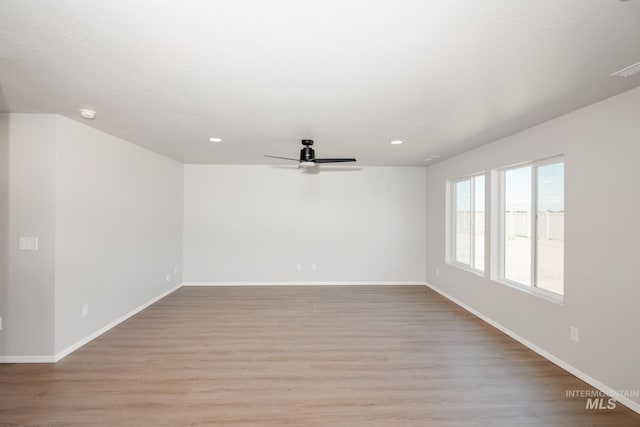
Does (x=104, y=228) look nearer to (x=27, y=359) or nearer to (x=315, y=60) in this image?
(x=27, y=359)

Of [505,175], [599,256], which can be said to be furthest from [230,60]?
[505,175]

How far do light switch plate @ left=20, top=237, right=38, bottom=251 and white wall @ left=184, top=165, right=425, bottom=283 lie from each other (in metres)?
3.06

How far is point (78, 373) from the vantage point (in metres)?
2.64

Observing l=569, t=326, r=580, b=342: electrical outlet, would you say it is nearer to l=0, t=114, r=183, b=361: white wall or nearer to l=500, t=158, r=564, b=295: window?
l=500, t=158, r=564, b=295: window

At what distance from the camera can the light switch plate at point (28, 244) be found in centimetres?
278

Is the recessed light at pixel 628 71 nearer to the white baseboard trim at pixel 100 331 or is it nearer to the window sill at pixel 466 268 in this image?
the window sill at pixel 466 268

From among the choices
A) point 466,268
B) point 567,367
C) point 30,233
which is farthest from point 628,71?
point 30,233

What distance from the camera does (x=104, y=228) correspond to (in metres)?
3.52

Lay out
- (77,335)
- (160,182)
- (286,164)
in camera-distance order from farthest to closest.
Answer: (286,164), (160,182), (77,335)

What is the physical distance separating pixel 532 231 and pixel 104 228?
5239mm

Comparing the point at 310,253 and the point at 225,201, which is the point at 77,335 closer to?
the point at 225,201

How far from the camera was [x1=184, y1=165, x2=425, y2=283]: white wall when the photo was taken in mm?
5871

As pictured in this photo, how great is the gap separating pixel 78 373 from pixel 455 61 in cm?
409

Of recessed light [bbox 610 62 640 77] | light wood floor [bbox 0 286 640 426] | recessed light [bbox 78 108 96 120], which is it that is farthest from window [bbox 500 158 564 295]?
recessed light [bbox 78 108 96 120]
